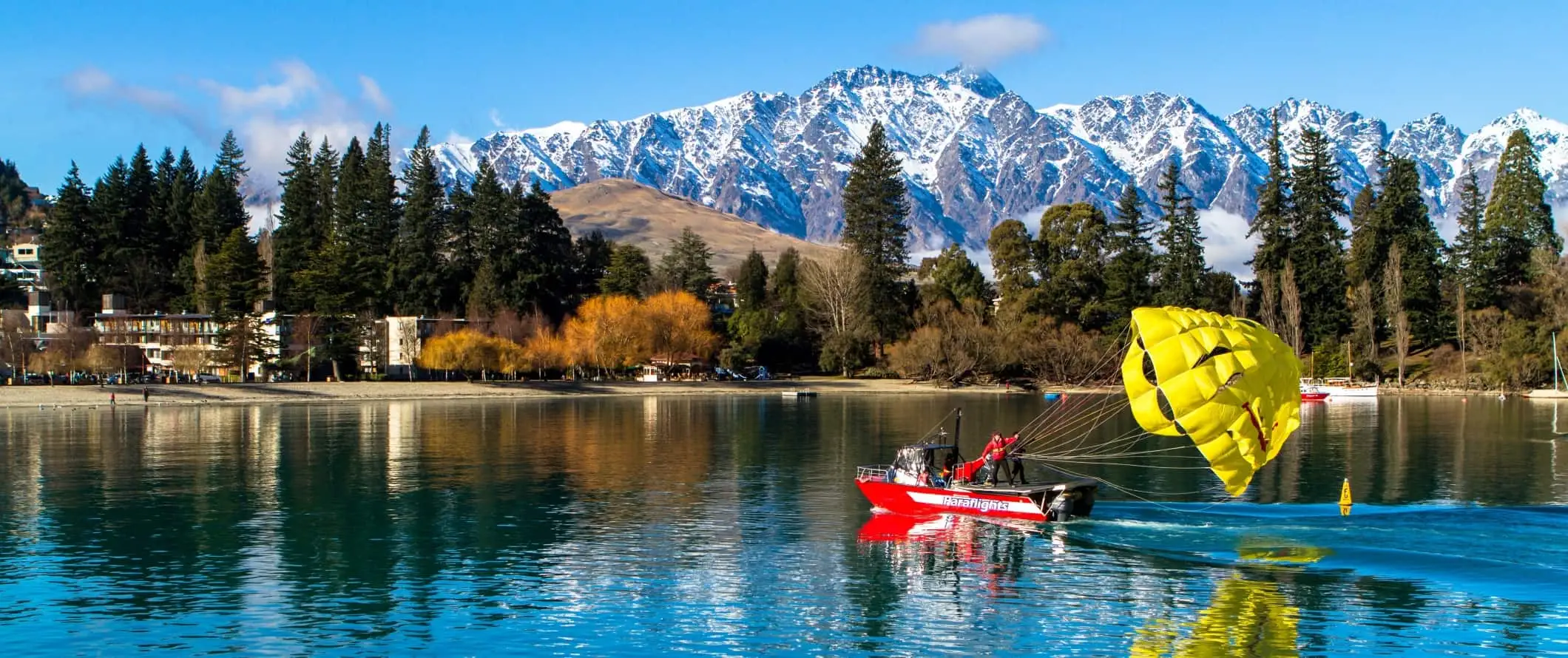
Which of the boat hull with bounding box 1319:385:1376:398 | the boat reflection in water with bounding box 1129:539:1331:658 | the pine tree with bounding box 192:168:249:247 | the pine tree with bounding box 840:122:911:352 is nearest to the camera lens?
the boat reflection in water with bounding box 1129:539:1331:658

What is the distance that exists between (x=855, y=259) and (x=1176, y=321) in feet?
334

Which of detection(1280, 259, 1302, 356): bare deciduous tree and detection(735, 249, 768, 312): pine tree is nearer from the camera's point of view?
detection(1280, 259, 1302, 356): bare deciduous tree

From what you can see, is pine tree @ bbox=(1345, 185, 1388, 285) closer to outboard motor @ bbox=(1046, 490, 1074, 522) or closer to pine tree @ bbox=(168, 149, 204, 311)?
outboard motor @ bbox=(1046, 490, 1074, 522)

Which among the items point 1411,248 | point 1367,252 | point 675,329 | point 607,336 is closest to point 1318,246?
point 1367,252

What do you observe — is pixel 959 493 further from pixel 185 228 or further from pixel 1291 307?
pixel 185 228

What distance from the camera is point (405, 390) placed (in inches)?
4279

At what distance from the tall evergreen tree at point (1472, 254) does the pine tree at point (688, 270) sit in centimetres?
7938

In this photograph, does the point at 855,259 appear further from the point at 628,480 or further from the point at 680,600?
the point at 680,600

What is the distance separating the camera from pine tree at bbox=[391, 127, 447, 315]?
Answer: 131000 millimetres

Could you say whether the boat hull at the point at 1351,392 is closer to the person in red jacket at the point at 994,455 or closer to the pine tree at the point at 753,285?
the pine tree at the point at 753,285

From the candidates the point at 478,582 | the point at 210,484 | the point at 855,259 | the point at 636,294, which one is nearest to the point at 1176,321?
the point at 478,582

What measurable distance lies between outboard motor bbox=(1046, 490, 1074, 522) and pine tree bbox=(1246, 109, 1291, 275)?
9667cm

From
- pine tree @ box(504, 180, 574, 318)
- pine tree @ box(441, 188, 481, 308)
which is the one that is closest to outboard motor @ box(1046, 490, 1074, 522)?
pine tree @ box(504, 180, 574, 318)

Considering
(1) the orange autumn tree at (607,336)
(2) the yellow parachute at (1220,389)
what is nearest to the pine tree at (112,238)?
(1) the orange autumn tree at (607,336)
